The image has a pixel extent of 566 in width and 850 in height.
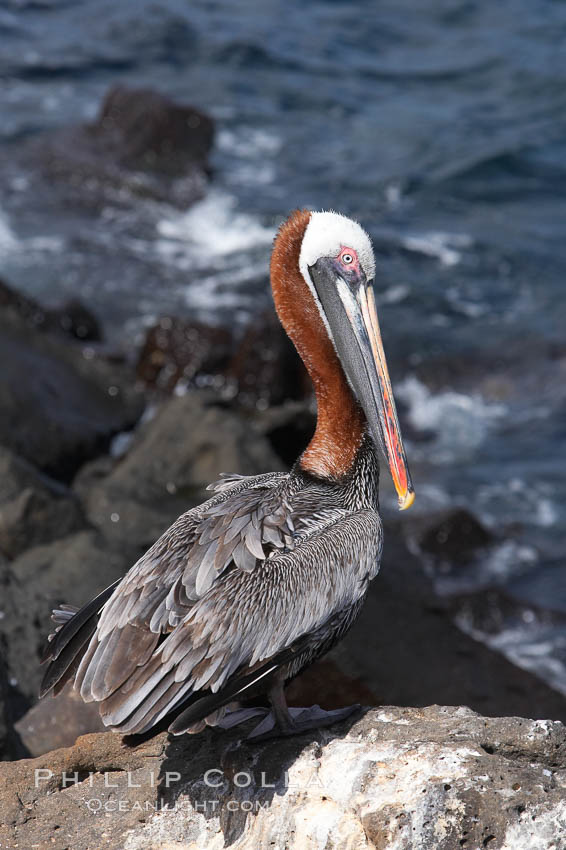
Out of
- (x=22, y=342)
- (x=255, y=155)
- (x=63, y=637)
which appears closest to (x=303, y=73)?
(x=255, y=155)

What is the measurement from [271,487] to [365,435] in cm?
64

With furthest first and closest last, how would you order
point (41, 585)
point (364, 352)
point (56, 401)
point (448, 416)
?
point (448, 416) < point (56, 401) < point (41, 585) < point (364, 352)

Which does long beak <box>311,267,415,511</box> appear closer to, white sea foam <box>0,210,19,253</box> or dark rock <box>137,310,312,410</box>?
dark rock <box>137,310,312,410</box>

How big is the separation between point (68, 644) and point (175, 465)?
4.90 meters

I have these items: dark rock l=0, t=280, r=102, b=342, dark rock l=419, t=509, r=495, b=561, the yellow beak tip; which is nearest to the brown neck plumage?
the yellow beak tip

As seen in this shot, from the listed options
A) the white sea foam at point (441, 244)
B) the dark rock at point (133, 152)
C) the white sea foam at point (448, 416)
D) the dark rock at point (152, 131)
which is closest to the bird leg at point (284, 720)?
the white sea foam at point (448, 416)

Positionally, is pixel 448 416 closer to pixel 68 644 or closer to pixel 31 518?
pixel 31 518

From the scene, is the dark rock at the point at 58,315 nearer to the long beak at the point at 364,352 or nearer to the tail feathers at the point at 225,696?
the long beak at the point at 364,352

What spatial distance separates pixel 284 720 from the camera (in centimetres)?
482

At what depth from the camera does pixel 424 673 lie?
25.4 feet

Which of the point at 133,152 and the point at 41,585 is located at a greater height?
the point at 133,152

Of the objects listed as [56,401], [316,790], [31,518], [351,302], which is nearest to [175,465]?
[31,518]

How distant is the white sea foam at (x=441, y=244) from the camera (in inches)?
691

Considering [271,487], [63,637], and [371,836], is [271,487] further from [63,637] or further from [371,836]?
[371,836]
